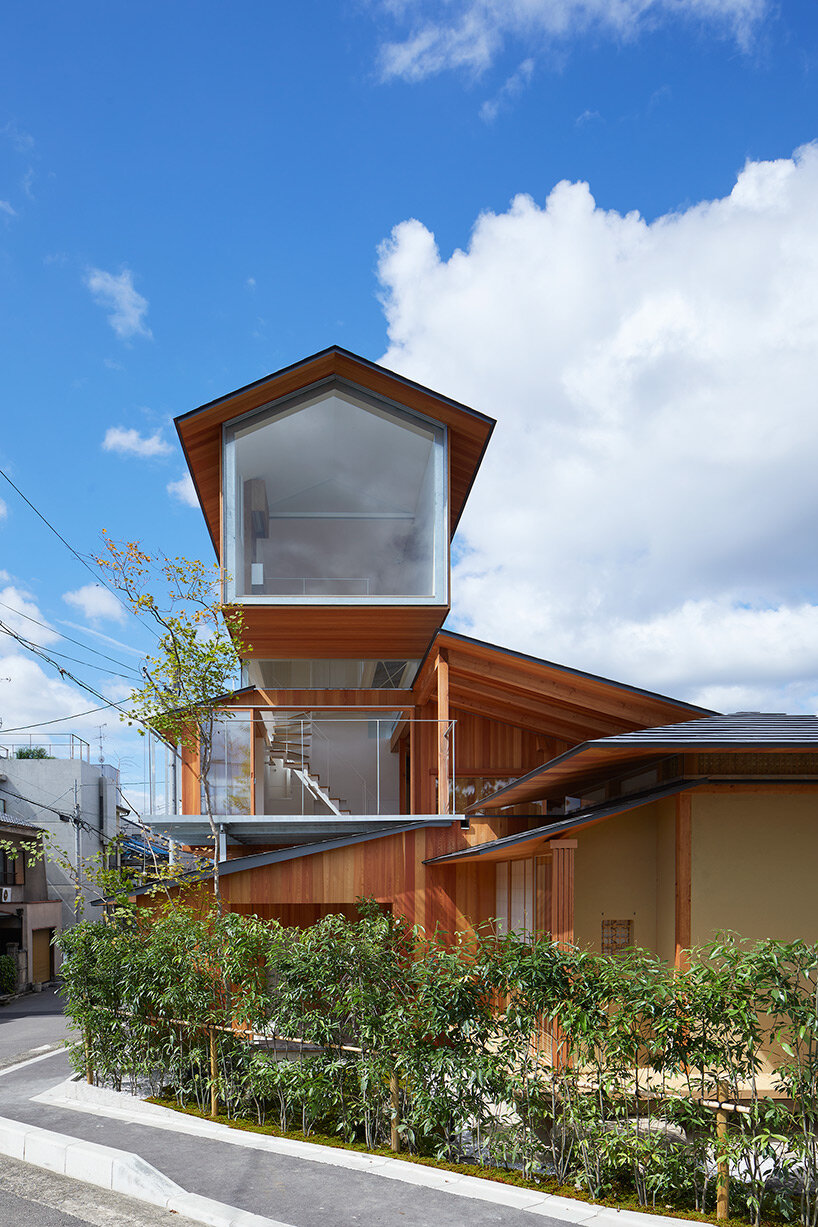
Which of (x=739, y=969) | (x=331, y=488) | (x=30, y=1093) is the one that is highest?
(x=331, y=488)

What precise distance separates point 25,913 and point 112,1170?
21489 mm

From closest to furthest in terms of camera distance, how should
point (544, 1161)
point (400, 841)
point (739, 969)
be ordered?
1. point (739, 969)
2. point (544, 1161)
3. point (400, 841)

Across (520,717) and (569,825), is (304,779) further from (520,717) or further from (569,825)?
(569,825)

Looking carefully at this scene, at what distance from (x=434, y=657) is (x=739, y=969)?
28.9ft

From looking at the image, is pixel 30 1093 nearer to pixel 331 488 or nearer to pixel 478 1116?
pixel 478 1116

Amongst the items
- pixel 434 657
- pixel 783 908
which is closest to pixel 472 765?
pixel 434 657

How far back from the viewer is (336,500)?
13930mm

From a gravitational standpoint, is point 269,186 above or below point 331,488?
above

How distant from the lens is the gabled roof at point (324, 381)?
527 inches

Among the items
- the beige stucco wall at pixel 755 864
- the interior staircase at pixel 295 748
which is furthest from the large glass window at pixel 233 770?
the beige stucco wall at pixel 755 864

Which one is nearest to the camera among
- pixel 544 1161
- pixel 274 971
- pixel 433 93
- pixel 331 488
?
pixel 544 1161

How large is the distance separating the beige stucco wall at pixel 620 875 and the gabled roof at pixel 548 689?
3.22 m

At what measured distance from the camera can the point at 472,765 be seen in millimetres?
16562

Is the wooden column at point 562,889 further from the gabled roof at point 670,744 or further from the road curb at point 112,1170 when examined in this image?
the road curb at point 112,1170
